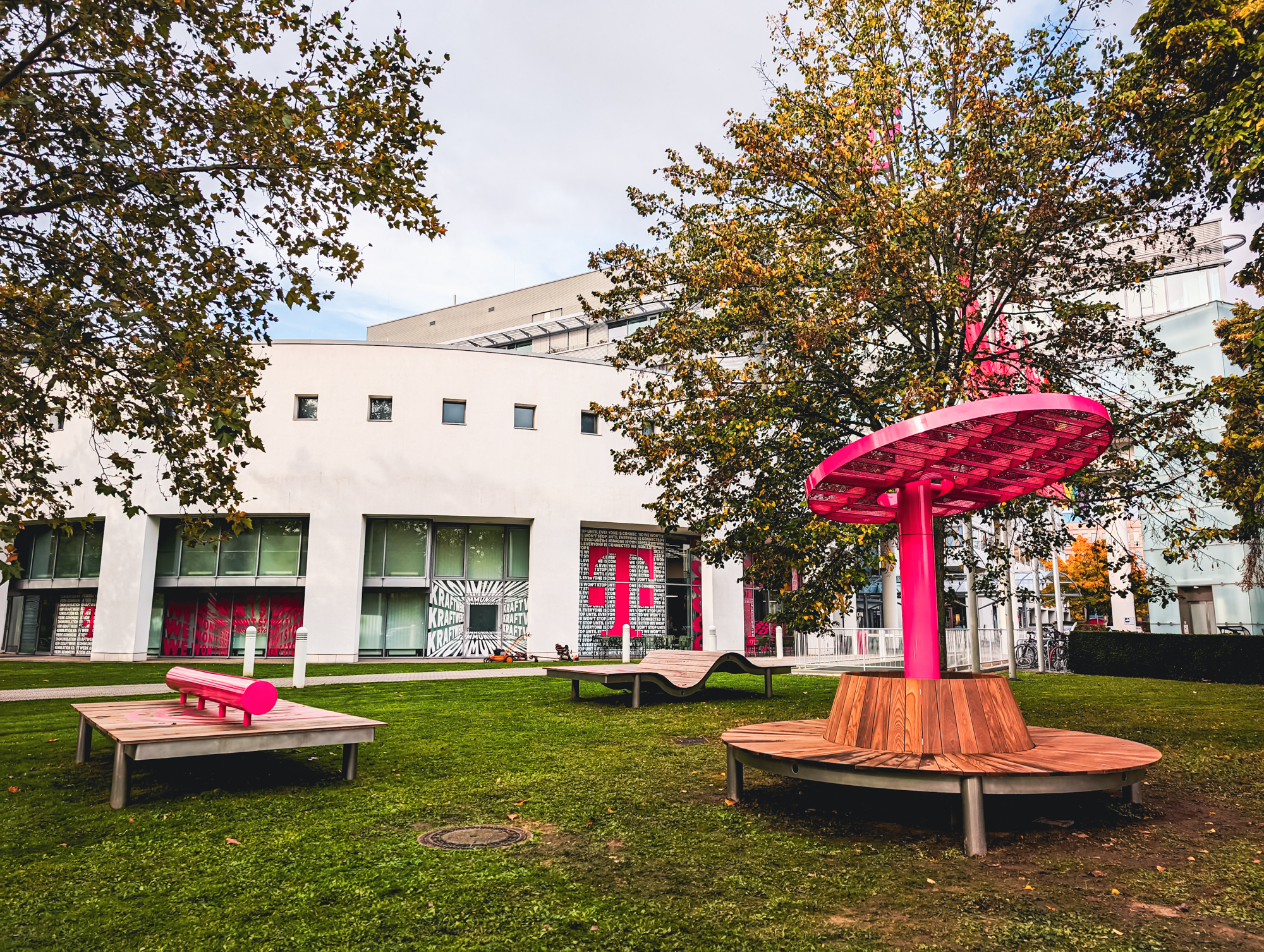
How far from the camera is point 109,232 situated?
9.23m

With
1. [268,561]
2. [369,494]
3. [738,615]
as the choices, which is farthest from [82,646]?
[738,615]

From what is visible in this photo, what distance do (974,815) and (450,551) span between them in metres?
25.8

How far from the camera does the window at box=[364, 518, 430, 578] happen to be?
1116 inches

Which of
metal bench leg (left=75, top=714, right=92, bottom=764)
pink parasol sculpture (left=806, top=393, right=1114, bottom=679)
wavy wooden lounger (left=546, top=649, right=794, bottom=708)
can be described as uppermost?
pink parasol sculpture (left=806, top=393, right=1114, bottom=679)

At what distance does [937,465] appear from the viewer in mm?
5984

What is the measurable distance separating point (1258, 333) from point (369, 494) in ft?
81.0

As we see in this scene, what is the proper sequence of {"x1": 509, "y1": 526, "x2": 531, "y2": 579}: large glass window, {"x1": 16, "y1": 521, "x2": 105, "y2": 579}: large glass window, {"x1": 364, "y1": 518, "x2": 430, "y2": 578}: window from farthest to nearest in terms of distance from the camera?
1. {"x1": 509, "y1": 526, "x2": 531, "y2": 579}: large glass window
2. {"x1": 16, "y1": 521, "x2": 105, "y2": 579}: large glass window
3. {"x1": 364, "y1": 518, "x2": 430, "y2": 578}: window

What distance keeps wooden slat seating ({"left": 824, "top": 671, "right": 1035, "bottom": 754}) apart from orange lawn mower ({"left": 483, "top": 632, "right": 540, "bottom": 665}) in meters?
22.4

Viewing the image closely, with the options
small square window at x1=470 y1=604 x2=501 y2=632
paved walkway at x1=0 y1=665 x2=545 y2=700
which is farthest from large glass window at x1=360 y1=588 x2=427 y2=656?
paved walkway at x1=0 y1=665 x2=545 y2=700

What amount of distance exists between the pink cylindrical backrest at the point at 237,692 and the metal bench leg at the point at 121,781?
753 millimetres

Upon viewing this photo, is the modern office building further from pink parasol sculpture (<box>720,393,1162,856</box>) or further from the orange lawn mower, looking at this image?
pink parasol sculpture (<box>720,393,1162,856</box>)

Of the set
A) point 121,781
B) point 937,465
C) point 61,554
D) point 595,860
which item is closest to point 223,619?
point 61,554

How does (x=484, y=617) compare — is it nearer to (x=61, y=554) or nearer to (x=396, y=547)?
(x=396, y=547)

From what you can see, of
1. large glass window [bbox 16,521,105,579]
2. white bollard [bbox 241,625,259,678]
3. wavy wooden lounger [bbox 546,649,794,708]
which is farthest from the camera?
large glass window [bbox 16,521,105,579]
